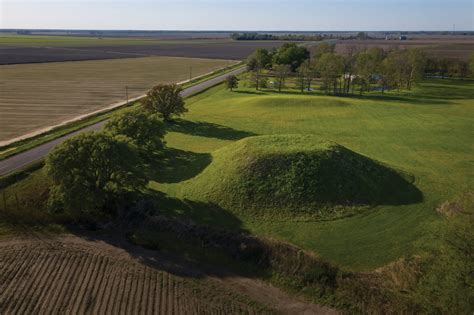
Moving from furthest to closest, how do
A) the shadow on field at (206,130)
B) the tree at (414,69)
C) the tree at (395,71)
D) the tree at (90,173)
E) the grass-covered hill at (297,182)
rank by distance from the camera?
1. the tree at (414,69)
2. the tree at (395,71)
3. the shadow on field at (206,130)
4. the grass-covered hill at (297,182)
5. the tree at (90,173)

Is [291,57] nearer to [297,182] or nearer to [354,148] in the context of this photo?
[354,148]

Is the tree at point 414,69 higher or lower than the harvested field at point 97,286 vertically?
higher

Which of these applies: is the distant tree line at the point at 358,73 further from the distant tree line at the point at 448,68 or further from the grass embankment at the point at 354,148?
the grass embankment at the point at 354,148

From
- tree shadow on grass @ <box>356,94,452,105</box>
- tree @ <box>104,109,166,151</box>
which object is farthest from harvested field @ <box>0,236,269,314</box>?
tree shadow on grass @ <box>356,94,452,105</box>

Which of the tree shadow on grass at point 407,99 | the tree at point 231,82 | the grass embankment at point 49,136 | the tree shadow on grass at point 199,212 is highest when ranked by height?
the tree at point 231,82

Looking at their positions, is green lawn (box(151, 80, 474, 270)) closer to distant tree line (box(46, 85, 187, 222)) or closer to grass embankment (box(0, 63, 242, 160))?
distant tree line (box(46, 85, 187, 222))

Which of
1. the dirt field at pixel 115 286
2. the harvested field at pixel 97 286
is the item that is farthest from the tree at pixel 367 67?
the harvested field at pixel 97 286
